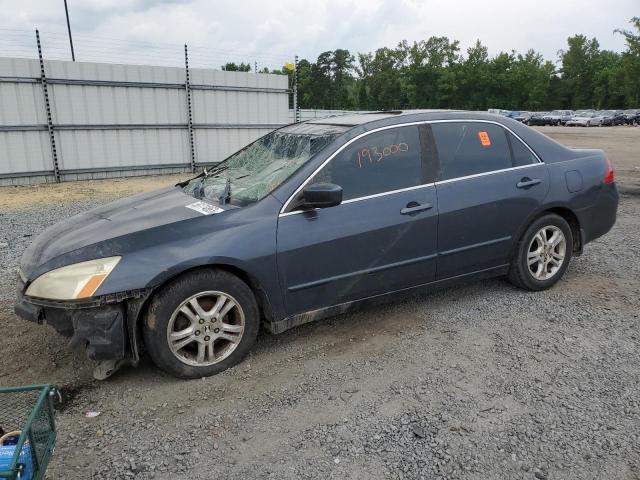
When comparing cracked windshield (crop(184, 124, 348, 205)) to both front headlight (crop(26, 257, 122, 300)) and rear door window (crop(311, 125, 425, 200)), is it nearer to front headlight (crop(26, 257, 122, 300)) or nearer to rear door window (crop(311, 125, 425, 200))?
rear door window (crop(311, 125, 425, 200))

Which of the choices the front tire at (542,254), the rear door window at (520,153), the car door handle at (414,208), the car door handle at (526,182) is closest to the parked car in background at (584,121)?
the front tire at (542,254)

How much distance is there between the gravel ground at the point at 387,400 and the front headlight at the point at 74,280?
2.18ft

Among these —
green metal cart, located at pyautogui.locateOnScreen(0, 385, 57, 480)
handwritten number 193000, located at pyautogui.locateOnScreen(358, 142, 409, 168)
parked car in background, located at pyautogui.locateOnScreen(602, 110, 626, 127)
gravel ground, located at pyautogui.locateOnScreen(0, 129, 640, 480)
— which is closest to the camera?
green metal cart, located at pyautogui.locateOnScreen(0, 385, 57, 480)

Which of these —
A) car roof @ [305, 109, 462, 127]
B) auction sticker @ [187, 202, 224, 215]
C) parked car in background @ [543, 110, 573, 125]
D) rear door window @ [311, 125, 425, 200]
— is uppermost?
car roof @ [305, 109, 462, 127]

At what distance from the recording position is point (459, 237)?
4098 mm

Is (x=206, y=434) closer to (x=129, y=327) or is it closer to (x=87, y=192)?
(x=129, y=327)

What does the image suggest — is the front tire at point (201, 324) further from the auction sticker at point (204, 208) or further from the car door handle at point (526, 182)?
the car door handle at point (526, 182)

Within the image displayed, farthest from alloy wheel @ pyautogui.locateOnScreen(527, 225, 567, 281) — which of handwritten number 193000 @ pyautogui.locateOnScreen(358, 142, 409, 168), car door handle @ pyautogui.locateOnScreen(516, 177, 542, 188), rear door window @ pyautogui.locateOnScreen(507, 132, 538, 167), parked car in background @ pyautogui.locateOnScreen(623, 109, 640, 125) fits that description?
parked car in background @ pyautogui.locateOnScreen(623, 109, 640, 125)

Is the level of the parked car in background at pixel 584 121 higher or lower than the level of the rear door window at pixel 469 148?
lower

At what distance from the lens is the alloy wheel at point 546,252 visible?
4.57m

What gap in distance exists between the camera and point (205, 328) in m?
3.28

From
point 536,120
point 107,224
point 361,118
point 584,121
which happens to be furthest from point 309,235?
point 536,120

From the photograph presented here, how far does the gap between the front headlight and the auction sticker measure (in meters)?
0.67

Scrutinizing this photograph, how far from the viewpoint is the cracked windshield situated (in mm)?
3703
